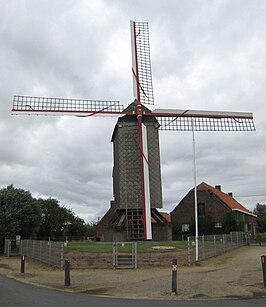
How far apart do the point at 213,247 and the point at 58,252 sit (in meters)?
11.3

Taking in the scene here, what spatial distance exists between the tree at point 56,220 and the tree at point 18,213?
17.1m

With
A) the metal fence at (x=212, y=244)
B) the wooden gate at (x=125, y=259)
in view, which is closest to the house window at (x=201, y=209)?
the metal fence at (x=212, y=244)

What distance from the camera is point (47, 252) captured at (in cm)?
2506

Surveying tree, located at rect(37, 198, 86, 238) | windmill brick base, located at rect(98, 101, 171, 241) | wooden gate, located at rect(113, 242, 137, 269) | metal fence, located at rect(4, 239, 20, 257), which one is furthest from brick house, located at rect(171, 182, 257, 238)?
wooden gate, located at rect(113, 242, 137, 269)

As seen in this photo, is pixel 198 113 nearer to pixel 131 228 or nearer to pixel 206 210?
pixel 131 228

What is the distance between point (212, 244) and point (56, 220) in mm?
36476

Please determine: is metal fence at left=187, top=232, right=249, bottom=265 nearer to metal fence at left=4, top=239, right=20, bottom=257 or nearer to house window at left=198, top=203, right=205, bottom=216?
house window at left=198, top=203, right=205, bottom=216

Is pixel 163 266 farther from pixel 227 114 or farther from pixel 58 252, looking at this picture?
pixel 227 114

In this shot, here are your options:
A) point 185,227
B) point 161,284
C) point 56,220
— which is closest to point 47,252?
point 161,284

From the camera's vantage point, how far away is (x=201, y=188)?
168 ft

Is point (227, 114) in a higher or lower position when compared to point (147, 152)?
higher

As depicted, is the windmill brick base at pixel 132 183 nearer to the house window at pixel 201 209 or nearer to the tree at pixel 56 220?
the house window at pixel 201 209

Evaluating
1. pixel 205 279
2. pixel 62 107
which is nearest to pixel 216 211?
pixel 62 107

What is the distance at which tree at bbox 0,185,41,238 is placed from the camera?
38.2 meters
